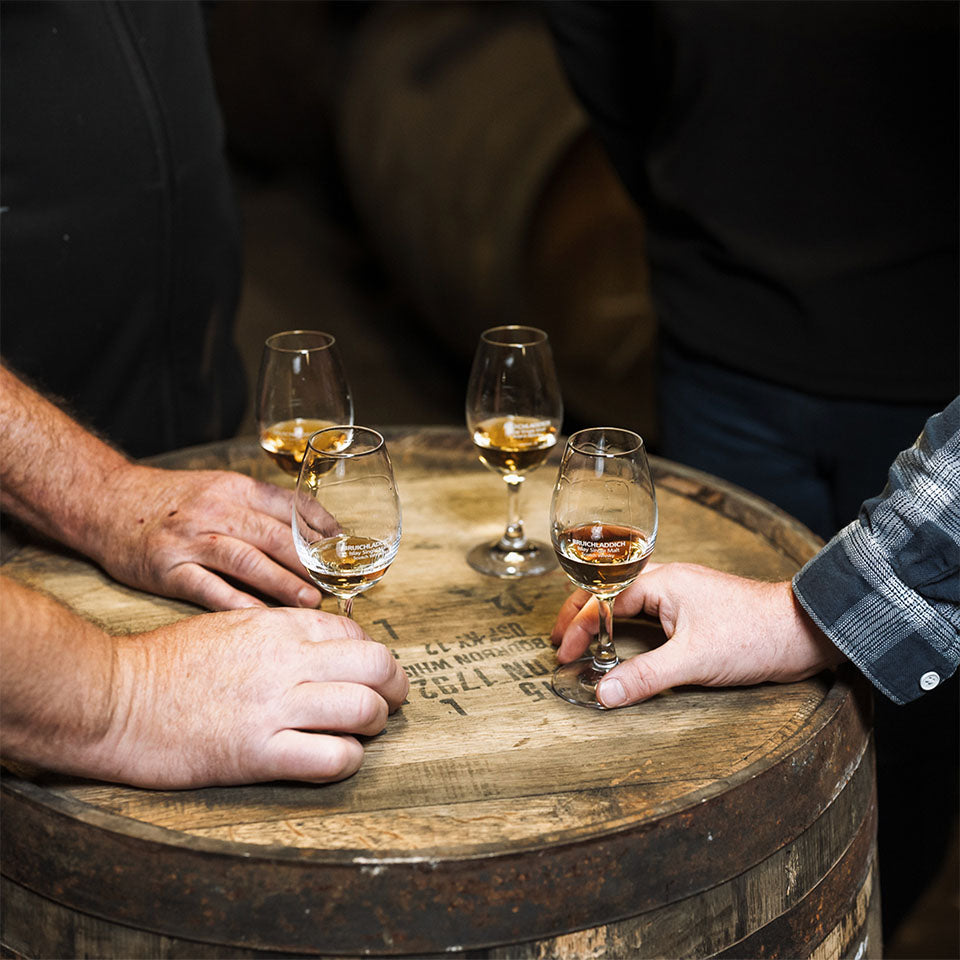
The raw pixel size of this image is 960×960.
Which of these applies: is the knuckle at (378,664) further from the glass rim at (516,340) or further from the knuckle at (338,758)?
the glass rim at (516,340)

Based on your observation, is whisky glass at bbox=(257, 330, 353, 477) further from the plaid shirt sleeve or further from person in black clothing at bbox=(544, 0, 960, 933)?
person in black clothing at bbox=(544, 0, 960, 933)

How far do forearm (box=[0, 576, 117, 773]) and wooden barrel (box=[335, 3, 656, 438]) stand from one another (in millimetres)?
2365

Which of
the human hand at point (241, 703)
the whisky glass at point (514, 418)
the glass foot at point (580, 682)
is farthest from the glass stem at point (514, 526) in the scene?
the human hand at point (241, 703)

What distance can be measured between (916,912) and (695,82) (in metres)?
1.53

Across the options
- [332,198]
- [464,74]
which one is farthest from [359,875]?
[332,198]

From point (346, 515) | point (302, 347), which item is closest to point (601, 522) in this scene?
point (346, 515)

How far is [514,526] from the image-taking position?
1.38m

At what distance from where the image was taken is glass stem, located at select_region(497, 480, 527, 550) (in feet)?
4.51

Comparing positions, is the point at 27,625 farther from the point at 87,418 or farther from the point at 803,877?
the point at 87,418

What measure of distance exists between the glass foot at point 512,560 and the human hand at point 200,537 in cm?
21

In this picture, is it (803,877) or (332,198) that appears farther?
(332,198)

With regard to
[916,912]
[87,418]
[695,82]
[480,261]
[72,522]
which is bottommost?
[916,912]

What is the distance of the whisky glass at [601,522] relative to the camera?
3.51 ft

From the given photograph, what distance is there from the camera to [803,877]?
100 cm
